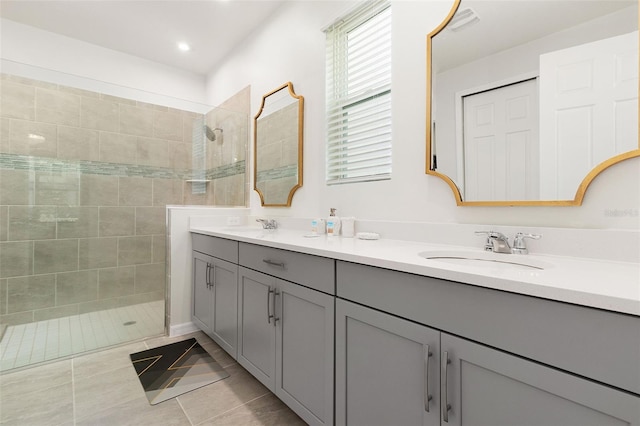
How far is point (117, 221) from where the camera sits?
2570mm

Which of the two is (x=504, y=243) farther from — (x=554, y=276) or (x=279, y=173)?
(x=279, y=173)

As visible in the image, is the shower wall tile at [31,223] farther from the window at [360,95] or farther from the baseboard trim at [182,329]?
the window at [360,95]

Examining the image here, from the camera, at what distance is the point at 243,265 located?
66.1 inches

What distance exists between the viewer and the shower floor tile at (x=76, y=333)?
76.7 inches

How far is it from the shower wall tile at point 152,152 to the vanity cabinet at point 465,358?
2.49 meters

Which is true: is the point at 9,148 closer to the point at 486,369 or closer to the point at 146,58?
the point at 146,58

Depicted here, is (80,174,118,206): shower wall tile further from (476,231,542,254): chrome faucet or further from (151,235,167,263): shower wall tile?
(476,231,542,254): chrome faucet

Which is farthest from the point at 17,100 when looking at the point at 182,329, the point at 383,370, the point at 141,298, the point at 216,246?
the point at 383,370

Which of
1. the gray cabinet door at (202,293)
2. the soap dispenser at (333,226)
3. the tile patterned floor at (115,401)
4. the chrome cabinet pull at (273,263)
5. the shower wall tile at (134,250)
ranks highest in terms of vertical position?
the soap dispenser at (333,226)

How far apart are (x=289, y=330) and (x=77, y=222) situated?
2.06 metres

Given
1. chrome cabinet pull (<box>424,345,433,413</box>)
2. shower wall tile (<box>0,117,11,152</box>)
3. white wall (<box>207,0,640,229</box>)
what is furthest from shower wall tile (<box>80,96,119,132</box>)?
chrome cabinet pull (<box>424,345,433,413</box>)

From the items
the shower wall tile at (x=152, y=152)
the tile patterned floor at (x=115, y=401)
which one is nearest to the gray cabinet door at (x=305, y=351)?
the tile patterned floor at (x=115, y=401)

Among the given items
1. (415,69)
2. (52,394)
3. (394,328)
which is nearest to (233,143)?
(415,69)

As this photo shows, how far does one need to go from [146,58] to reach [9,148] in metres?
1.72
